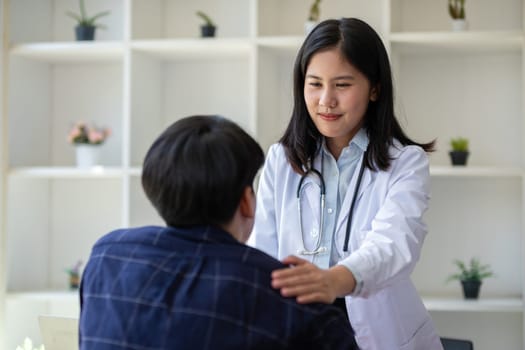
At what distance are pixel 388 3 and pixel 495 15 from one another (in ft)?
1.87

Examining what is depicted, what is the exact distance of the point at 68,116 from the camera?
393cm

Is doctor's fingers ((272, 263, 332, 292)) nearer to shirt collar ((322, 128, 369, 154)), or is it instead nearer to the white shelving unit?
shirt collar ((322, 128, 369, 154))

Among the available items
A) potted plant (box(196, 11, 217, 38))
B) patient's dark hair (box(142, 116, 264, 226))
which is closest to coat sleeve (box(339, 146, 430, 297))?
patient's dark hair (box(142, 116, 264, 226))

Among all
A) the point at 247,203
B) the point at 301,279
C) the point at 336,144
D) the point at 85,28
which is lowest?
the point at 301,279

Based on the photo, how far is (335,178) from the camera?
187 cm

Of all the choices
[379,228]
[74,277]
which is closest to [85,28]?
[74,277]

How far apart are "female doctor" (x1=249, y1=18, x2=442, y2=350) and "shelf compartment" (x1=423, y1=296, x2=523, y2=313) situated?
4.36 feet

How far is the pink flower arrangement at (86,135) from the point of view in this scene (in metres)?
3.63

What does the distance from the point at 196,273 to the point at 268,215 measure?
2.57 feet

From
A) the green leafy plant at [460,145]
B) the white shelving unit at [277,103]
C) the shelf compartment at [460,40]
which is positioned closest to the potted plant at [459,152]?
the green leafy plant at [460,145]

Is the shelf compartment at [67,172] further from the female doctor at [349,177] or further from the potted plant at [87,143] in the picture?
the female doctor at [349,177]

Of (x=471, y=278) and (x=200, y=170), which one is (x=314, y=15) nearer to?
(x=471, y=278)

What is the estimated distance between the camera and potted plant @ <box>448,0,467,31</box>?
3.33 m

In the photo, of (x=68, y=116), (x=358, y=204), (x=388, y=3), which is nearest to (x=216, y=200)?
(x=358, y=204)
